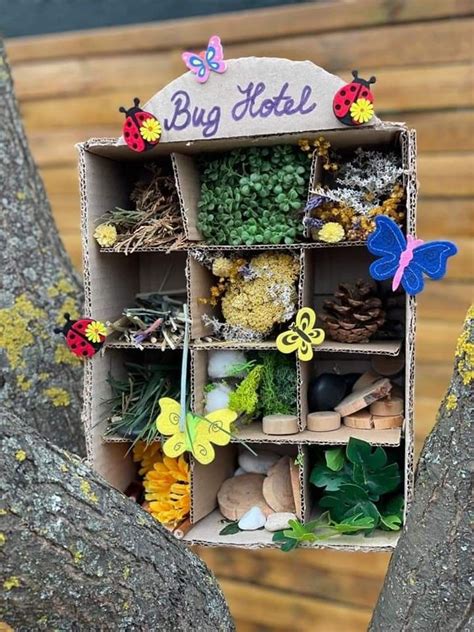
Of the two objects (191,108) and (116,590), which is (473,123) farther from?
(116,590)

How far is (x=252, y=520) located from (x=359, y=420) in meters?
0.21

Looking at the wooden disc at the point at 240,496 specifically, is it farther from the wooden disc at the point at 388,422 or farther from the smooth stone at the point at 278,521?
the wooden disc at the point at 388,422

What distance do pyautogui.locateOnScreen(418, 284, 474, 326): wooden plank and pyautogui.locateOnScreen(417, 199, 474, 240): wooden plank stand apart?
0.09 m

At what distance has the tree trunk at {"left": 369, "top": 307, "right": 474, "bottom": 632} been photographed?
26.7 inches

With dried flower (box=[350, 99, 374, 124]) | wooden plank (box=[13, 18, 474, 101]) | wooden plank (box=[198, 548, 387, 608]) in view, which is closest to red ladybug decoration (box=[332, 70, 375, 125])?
dried flower (box=[350, 99, 374, 124])

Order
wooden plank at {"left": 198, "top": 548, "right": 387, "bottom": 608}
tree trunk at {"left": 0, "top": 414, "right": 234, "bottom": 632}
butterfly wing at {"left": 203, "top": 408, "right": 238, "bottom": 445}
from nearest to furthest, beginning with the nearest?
1. tree trunk at {"left": 0, "top": 414, "right": 234, "bottom": 632}
2. butterfly wing at {"left": 203, "top": 408, "right": 238, "bottom": 445}
3. wooden plank at {"left": 198, "top": 548, "right": 387, "bottom": 608}

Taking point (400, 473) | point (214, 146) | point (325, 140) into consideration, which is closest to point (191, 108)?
point (214, 146)

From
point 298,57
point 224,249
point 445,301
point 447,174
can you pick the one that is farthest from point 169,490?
point 298,57

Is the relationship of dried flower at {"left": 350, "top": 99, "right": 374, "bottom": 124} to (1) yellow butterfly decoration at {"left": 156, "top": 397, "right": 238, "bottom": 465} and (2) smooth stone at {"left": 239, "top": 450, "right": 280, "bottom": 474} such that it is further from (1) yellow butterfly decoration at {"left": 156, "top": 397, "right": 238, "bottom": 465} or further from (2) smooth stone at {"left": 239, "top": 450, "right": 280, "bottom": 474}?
(2) smooth stone at {"left": 239, "top": 450, "right": 280, "bottom": 474}

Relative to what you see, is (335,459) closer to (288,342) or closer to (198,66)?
(288,342)

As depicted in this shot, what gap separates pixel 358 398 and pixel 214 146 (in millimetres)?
403

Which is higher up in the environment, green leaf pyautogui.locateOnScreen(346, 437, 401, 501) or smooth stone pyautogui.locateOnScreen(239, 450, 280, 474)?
green leaf pyautogui.locateOnScreen(346, 437, 401, 501)

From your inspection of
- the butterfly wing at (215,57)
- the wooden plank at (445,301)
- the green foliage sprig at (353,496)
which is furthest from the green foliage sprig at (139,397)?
the wooden plank at (445,301)

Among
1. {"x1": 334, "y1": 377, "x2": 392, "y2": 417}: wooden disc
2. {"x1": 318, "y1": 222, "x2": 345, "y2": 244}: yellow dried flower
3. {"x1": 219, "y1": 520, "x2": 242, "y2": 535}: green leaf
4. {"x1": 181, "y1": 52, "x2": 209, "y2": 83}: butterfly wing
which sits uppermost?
{"x1": 181, "y1": 52, "x2": 209, "y2": 83}: butterfly wing
